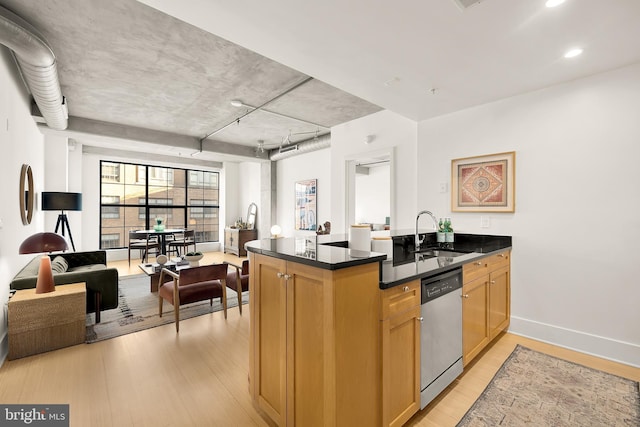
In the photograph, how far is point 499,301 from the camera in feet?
9.48

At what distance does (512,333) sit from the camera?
311 centimetres

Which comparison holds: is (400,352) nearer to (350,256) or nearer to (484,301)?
(350,256)

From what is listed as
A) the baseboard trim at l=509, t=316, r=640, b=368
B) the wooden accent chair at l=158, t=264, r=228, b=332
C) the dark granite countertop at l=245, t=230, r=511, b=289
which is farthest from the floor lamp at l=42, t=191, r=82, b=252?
the baseboard trim at l=509, t=316, r=640, b=368

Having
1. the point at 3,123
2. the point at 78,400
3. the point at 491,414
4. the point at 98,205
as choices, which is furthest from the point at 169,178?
the point at 491,414

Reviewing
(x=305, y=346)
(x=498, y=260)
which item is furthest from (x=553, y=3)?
(x=305, y=346)

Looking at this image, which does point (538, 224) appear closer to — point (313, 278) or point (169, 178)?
point (313, 278)

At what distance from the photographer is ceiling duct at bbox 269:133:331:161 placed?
584 cm

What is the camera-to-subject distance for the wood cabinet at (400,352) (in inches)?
60.6

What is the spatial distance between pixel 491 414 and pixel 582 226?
2.01m

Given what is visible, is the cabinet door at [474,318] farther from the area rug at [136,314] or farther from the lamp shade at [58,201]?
the lamp shade at [58,201]

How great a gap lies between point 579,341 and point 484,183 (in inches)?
70.3

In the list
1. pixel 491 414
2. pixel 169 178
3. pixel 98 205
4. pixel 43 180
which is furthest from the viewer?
pixel 169 178

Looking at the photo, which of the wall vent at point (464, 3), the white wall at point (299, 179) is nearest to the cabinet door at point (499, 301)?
the wall vent at point (464, 3)

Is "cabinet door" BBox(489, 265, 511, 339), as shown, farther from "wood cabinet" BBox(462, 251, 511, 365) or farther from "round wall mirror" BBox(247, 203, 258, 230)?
"round wall mirror" BBox(247, 203, 258, 230)
